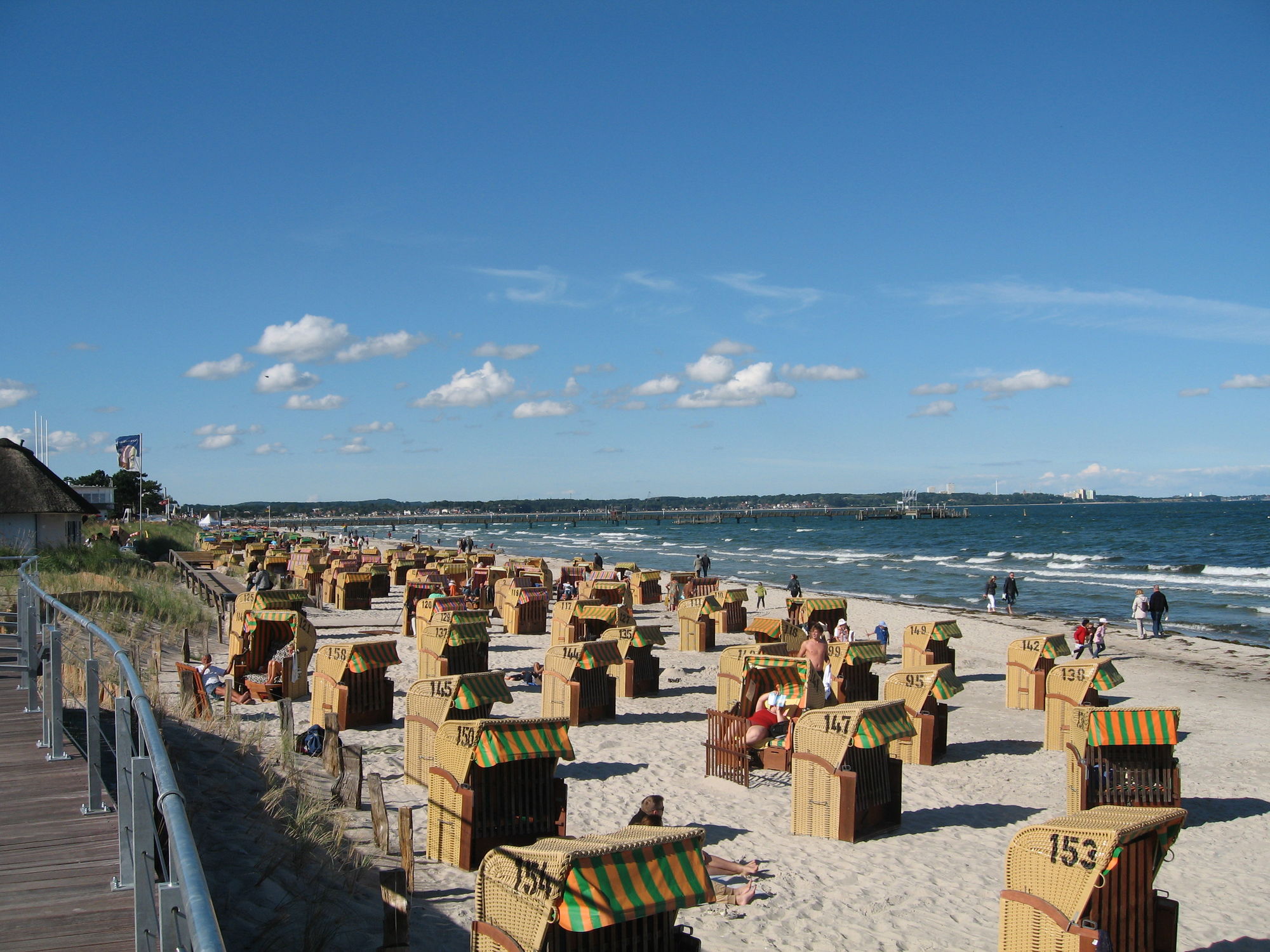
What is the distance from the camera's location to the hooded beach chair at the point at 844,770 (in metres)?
9.43

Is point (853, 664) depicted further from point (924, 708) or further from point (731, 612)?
point (731, 612)

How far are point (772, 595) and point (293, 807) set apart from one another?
33.4 meters

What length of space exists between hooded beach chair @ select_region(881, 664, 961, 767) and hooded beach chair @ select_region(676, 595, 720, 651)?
9919 mm

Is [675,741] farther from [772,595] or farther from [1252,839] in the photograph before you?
[772,595]

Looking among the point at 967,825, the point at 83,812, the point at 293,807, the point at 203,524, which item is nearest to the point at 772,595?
the point at 967,825

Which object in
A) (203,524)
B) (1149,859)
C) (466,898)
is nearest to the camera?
(1149,859)

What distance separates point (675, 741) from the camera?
13.7m

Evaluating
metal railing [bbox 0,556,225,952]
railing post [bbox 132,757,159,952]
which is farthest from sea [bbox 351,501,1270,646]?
railing post [bbox 132,757,159,952]

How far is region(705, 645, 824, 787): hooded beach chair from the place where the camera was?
11734 mm

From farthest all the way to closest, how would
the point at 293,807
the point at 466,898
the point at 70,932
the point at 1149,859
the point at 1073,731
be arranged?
1. the point at 1073,731
2. the point at 293,807
3. the point at 466,898
4. the point at 1149,859
5. the point at 70,932

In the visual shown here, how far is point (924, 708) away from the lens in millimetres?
13016

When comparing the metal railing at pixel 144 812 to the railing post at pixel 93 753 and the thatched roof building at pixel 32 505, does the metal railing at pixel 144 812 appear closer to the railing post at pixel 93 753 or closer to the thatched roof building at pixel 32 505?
the railing post at pixel 93 753

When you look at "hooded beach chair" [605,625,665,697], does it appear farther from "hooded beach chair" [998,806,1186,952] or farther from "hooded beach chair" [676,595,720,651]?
"hooded beach chair" [998,806,1186,952]

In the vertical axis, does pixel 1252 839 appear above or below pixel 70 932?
below
